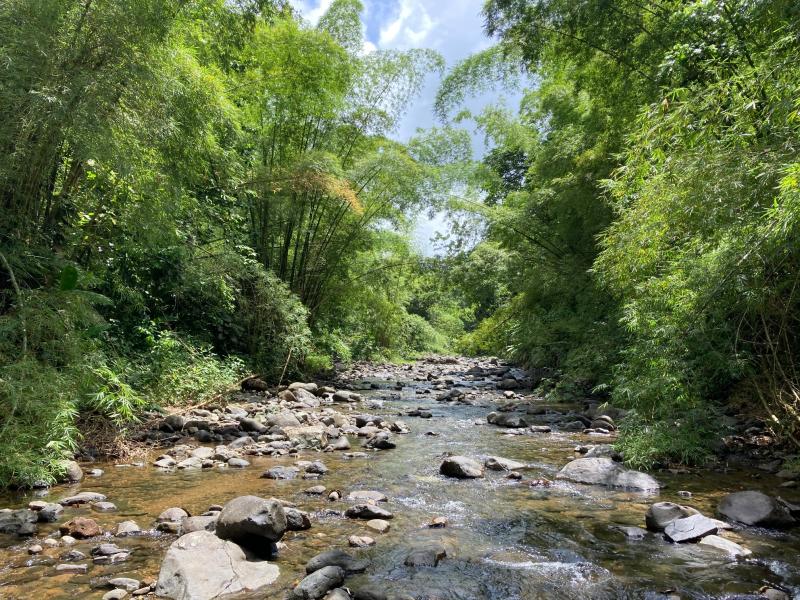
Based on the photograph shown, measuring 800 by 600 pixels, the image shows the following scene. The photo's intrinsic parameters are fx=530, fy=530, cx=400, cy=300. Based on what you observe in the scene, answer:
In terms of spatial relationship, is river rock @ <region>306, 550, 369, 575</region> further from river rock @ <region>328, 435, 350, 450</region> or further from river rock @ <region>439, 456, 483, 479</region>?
river rock @ <region>328, 435, 350, 450</region>

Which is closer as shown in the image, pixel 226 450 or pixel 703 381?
pixel 703 381

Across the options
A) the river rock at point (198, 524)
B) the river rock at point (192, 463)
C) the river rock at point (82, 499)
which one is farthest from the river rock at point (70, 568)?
the river rock at point (192, 463)

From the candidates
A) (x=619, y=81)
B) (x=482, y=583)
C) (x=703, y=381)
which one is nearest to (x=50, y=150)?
(x=482, y=583)

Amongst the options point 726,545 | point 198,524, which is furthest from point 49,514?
point 726,545

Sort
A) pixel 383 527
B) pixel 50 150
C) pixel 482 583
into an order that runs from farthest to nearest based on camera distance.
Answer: pixel 50 150, pixel 383 527, pixel 482 583

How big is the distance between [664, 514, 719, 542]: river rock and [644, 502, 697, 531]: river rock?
5cm

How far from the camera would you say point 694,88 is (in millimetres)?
4781

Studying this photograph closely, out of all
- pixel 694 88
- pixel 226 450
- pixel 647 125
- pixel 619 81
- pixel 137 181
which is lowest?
pixel 226 450

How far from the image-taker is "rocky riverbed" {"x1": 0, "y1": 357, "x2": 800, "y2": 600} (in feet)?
9.11

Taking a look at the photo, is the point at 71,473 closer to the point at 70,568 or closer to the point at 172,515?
the point at 172,515

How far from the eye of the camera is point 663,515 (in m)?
3.58

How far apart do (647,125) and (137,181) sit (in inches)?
196

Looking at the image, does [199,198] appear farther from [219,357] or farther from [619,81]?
[619,81]

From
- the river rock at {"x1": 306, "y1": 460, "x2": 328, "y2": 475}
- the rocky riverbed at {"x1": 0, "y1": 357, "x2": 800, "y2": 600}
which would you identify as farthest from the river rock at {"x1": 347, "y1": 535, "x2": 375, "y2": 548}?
the river rock at {"x1": 306, "y1": 460, "x2": 328, "y2": 475}
